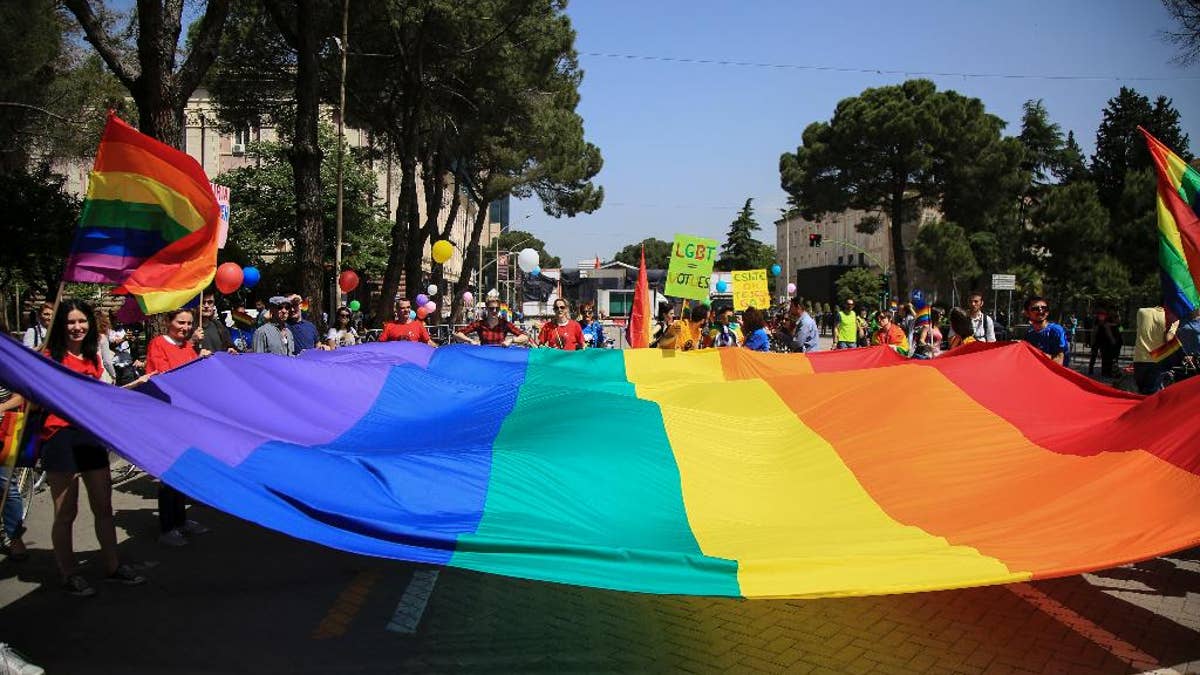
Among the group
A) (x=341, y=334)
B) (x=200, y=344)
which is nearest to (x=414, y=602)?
(x=200, y=344)

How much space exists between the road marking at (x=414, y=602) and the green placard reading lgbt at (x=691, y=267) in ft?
38.9

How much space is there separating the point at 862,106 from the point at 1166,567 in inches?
1904

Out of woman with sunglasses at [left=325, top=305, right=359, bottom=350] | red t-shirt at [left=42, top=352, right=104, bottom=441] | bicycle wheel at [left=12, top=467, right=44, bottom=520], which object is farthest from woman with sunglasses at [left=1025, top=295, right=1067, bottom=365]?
woman with sunglasses at [left=325, top=305, right=359, bottom=350]

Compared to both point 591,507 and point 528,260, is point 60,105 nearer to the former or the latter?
point 528,260

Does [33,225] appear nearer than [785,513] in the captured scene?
No

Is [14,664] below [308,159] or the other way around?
below

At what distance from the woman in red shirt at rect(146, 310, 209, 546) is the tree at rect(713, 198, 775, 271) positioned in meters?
97.1

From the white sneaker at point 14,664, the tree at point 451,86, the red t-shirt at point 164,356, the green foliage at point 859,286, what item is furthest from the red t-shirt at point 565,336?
the green foliage at point 859,286

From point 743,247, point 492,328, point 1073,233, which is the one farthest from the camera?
point 743,247

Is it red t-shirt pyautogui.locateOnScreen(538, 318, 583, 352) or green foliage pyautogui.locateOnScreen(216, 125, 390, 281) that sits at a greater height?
green foliage pyautogui.locateOnScreen(216, 125, 390, 281)

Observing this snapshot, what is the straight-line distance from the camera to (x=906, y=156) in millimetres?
48844

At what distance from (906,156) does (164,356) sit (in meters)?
48.4

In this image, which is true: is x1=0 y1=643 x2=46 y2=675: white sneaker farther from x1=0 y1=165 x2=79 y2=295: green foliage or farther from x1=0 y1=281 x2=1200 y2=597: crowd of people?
x1=0 y1=165 x2=79 y2=295: green foliage

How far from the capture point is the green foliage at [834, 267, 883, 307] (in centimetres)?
6231
